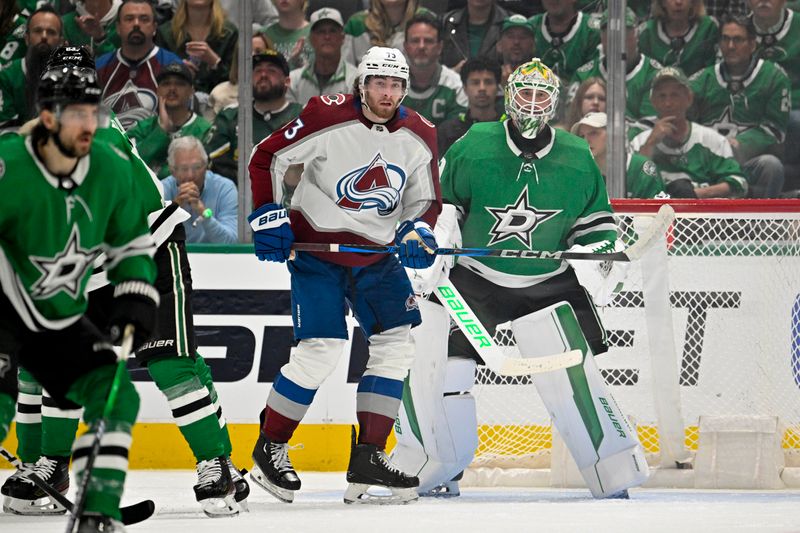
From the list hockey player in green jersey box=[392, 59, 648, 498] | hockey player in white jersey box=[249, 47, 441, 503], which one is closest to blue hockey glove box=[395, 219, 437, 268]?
hockey player in white jersey box=[249, 47, 441, 503]

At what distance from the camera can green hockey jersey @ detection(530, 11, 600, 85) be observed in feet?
17.9

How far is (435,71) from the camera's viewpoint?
5539 mm

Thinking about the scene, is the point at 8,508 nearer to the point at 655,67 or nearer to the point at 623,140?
the point at 623,140

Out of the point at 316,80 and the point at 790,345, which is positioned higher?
the point at 316,80

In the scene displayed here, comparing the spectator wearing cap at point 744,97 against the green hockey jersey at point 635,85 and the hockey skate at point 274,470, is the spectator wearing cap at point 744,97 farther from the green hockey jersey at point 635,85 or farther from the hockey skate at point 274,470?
the hockey skate at point 274,470

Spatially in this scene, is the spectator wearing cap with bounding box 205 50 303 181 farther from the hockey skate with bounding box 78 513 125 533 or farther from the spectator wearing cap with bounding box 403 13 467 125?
the hockey skate with bounding box 78 513 125 533

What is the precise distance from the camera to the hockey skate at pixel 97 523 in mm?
2643

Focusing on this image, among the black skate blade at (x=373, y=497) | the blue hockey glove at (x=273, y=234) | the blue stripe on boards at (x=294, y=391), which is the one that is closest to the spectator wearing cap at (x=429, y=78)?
the blue hockey glove at (x=273, y=234)

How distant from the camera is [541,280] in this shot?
4488mm

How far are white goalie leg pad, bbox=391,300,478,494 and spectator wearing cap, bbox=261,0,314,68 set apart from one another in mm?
1495

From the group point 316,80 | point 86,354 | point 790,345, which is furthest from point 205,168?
point 86,354

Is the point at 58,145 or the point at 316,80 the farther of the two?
the point at 316,80

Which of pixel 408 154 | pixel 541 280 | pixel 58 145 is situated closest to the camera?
pixel 58 145

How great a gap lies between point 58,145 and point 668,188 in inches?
126
